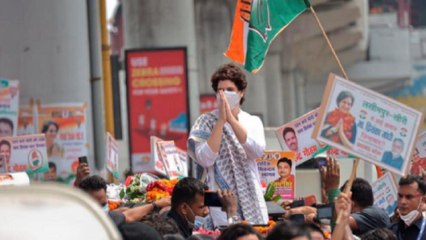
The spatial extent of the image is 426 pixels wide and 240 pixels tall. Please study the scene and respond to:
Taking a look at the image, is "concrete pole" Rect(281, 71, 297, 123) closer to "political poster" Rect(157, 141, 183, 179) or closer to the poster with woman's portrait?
"political poster" Rect(157, 141, 183, 179)

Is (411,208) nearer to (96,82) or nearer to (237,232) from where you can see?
→ (237,232)

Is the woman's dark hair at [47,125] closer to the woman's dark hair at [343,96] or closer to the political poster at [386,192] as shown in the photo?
the political poster at [386,192]

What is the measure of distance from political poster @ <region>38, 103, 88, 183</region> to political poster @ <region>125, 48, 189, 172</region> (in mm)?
9459

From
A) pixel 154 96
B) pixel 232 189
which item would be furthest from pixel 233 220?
pixel 154 96

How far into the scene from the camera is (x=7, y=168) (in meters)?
13.4

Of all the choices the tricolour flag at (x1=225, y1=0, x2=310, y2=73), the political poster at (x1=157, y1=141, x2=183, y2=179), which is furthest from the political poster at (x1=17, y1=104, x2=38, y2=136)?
the tricolour flag at (x1=225, y1=0, x2=310, y2=73)

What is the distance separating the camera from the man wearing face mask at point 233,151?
9445mm

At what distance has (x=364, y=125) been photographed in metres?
8.12

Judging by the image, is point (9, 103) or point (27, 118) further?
point (27, 118)

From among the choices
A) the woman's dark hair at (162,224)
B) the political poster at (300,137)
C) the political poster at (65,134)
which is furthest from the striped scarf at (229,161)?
the political poster at (65,134)

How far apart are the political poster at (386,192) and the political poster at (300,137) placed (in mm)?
453

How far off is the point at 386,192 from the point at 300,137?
2.82ft

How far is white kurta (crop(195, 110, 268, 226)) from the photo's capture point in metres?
9.41

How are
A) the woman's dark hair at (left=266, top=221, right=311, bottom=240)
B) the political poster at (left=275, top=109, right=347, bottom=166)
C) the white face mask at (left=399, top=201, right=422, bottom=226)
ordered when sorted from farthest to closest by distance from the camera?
the political poster at (left=275, top=109, right=347, bottom=166) → the white face mask at (left=399, top=201, right=422, bottom=226) → the woman's dark hair at (left=266, top=221, right=311, bottom=240)
